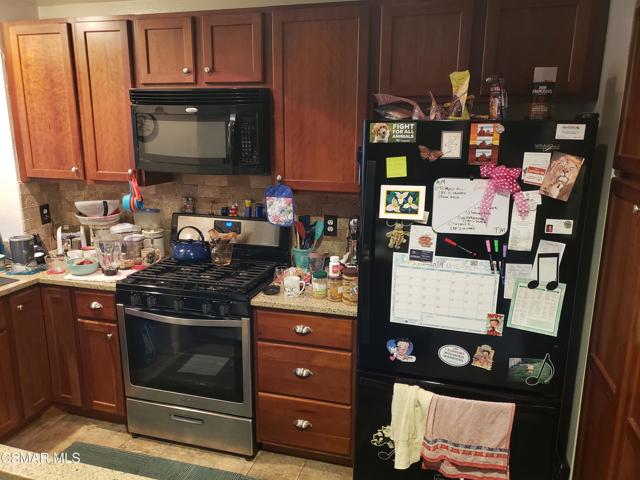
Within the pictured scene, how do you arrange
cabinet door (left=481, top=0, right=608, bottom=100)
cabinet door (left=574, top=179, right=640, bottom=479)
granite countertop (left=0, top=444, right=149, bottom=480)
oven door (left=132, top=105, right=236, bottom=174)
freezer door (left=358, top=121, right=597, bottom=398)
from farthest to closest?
oven door (left=132, top=105, right=236, bottom=174) < cabinet door (left=481, top=0, right=608, bottom=100) < freezer door (left=358, top=121, right=597, bottom=398) < cabinet door (left=574, top=179, right=640, bottom=479) < granite countertop (left=0, top=444, right=149, bottom=480)

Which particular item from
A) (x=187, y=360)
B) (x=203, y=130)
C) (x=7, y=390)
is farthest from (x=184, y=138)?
(x=7, y=390)

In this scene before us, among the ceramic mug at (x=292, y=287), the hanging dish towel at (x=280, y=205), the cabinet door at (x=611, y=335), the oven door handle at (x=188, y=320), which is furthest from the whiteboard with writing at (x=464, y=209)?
the oven door handle at (x=188, y=320)

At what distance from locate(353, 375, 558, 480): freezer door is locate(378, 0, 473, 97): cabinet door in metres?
1.35

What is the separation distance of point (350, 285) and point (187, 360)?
3.13 feet

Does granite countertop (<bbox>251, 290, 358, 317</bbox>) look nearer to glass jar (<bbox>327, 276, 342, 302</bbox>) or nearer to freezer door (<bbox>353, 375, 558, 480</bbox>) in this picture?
glass jar (<bbox>327, 276, 342, 302</bbox>)

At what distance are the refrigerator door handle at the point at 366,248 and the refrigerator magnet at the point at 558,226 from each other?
65 cm

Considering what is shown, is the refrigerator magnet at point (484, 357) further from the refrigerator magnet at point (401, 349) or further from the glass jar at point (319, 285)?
the glass jar at point (319, 285)

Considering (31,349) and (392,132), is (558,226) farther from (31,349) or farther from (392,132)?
(31,349)

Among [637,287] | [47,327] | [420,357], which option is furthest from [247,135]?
[637,287]

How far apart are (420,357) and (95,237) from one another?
2148 mm

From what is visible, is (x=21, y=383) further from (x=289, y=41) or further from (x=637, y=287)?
(x=637, y=287)

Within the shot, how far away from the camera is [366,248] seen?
75.2 inches

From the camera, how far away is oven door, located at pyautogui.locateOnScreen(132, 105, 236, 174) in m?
2.37

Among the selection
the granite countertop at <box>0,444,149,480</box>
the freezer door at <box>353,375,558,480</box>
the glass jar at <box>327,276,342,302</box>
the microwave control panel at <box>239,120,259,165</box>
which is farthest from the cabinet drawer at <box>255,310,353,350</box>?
the granite countertop at <box>0,444,149,480</box>
